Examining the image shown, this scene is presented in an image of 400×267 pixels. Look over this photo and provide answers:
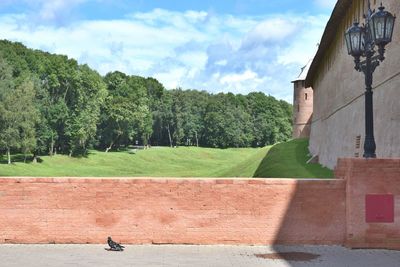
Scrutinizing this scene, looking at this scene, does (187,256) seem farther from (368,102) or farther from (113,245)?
(368,102)

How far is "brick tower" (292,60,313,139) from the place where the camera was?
67.2m

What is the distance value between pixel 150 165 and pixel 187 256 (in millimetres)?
68130

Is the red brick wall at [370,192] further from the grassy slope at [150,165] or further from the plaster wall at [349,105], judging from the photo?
the grassy slope at [150,165]

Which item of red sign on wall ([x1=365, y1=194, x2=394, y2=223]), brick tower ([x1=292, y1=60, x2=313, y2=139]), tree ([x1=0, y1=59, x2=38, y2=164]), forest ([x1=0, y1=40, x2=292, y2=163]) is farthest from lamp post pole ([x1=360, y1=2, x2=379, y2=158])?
brick tower ([x1=292, y1=60, x2=313, y2=139])

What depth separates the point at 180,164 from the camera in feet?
272

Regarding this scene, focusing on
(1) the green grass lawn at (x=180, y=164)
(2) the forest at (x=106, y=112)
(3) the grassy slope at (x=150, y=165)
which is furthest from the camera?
(2) the forest at (x=106, y=112)

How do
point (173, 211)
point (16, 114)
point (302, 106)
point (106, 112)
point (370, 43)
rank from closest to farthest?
point (173, 211) → point (370, 43) → point (16, 114) → point (302, 106) → point (106, 112)

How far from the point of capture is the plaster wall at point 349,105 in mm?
18766

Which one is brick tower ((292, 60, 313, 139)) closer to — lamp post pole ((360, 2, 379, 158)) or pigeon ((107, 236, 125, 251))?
lamp post pole ((360, 2, 379, 158))

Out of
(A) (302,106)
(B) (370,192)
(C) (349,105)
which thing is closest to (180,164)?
(A) (302,106)

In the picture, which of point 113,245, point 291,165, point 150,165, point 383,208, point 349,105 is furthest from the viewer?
point 150,165

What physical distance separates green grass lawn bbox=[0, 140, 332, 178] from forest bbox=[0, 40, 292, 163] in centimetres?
295

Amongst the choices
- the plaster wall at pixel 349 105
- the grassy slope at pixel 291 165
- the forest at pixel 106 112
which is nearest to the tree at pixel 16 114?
the forest at pixel 106 112

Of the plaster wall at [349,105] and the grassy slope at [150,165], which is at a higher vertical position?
the plaster wall at [349,105]
